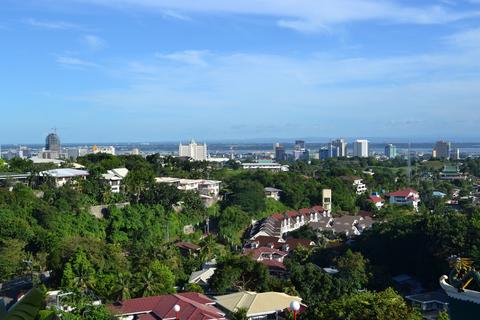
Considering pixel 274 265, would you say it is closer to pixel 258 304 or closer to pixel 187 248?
pixel 187 248

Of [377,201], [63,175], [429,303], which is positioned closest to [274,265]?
[429,303]

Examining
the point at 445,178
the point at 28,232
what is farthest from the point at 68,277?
the point at 445,178

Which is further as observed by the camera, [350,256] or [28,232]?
[28,232]

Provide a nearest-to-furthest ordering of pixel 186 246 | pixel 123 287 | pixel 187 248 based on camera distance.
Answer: pixel 123 287, pixel 187 248, pixel 186 246

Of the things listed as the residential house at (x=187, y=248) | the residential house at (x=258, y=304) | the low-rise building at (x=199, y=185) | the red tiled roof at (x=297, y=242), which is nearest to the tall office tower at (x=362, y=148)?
the low-rise building at (x=199, y=185)

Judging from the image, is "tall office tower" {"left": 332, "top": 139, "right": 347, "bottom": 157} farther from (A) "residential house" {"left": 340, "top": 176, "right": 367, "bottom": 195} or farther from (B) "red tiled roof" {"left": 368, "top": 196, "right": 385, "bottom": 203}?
(B) "red tiled roof" {"left": 368, "top": 196, "right": 385, "bottom": 203}

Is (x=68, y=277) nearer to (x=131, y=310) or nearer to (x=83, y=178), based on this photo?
(x=131, y=310)

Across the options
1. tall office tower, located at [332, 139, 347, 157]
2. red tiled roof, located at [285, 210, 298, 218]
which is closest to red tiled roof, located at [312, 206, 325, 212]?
red tiled roof, located at [285, 210, 298, 218]
